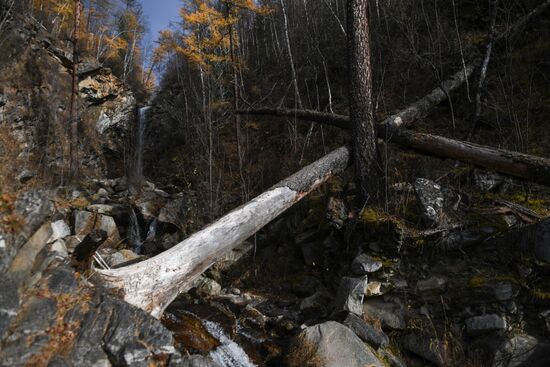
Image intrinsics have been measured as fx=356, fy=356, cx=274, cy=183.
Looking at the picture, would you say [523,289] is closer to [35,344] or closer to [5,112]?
[35,344]

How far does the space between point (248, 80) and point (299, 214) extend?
384 inches

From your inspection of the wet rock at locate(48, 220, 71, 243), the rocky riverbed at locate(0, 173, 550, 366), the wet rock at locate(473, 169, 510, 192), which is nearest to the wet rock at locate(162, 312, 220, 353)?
the rocky riverbed at locate(0, 173, 550, 366)

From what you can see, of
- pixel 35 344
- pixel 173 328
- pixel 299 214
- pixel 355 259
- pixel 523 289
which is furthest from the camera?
pixel 299 214

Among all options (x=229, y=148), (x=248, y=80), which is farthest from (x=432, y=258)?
(x=248, y=80)

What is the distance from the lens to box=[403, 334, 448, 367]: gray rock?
3.88m

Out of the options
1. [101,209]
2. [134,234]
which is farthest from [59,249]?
[101,209]

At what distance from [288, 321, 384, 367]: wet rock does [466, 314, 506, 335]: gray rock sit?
1.12m

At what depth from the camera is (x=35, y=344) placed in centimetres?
243

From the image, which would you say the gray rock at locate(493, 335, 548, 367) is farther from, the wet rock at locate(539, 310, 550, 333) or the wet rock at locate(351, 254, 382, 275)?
the wet rock at locate(351, 254, 382, 275)

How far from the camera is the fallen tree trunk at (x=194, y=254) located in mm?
3462

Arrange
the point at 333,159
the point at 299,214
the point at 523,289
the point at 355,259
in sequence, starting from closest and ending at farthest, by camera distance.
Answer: the point at 523,289
the point at 355,259
the point at 333,159
the point at 299,214

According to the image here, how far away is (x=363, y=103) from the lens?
568cm

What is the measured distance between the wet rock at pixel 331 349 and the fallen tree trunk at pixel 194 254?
4.67 ft

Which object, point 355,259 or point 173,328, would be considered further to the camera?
point 355,259
